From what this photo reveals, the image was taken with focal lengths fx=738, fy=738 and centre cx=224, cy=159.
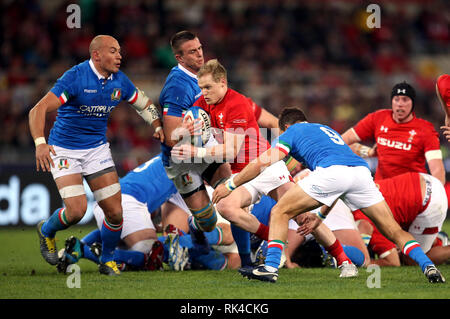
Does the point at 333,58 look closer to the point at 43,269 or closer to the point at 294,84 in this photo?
the point at 294,84

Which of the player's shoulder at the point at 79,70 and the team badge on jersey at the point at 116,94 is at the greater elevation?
the player's shoulder at the point at 79,70

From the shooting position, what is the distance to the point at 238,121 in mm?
6773

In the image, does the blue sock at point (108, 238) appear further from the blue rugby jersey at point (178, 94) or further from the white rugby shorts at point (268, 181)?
the white rugby shorts at point (268, 181)

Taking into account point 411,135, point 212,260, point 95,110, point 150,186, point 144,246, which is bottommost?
point 212,260

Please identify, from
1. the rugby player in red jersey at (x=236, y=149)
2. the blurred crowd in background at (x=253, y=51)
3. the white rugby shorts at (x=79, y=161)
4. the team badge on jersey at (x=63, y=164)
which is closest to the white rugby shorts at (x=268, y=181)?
the rugby player in red jersey at (x=236, y=149)

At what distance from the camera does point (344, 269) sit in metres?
6.75

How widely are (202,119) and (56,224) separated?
1855 mm

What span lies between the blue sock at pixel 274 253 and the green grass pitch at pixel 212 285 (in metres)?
0.18

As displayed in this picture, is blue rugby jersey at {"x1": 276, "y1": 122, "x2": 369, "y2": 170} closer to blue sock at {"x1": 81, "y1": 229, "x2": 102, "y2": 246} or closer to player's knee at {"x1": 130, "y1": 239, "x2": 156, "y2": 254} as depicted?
player's knee at {"x1": 130, "y1": 239, "x2": 156, "y2": 254}

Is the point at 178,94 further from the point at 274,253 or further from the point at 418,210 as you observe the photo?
the point at 418,210

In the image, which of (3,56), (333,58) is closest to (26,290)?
(3,56)

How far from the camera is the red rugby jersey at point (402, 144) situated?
8.39 m

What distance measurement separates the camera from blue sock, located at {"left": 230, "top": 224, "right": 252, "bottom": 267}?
7395mm

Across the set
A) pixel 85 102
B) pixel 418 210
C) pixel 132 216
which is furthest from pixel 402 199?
pixel 85 102
